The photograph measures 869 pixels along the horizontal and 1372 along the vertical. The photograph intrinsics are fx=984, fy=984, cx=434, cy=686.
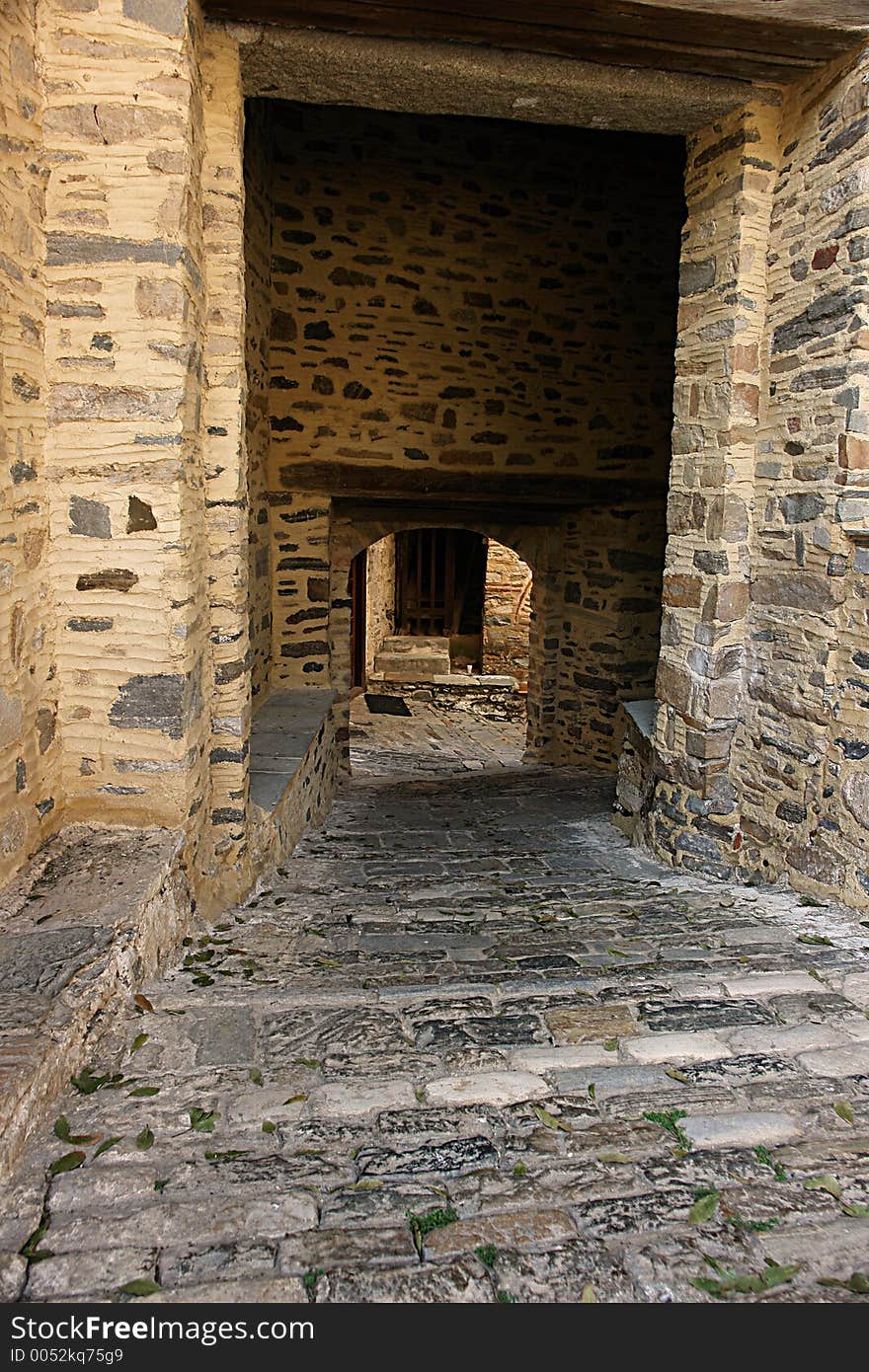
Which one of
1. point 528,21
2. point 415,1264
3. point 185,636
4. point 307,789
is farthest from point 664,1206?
point 307,789

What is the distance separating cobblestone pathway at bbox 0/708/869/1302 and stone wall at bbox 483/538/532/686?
10011 millimetres

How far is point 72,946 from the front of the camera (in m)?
2.32

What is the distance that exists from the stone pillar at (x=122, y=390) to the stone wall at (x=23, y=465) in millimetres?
52

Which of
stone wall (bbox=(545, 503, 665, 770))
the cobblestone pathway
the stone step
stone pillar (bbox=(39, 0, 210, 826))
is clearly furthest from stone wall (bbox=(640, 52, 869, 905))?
the stone step

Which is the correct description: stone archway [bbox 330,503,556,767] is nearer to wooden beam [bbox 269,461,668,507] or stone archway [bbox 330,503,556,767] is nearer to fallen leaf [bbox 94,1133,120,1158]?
wooden beam [bbox 269,461,668,507]

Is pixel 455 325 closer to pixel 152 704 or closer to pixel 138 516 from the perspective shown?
pixel 138 516

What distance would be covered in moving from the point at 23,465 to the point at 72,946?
1.29 meters

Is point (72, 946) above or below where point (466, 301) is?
below

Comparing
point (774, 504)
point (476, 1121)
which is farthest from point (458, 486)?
point (476, 1121)

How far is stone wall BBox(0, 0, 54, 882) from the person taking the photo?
100 inches

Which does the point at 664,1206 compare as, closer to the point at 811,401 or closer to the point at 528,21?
the point at 811,401

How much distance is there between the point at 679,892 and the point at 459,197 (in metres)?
5.53

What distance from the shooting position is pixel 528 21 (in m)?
3.19

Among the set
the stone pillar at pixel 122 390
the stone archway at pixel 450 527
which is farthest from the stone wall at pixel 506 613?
the stone pillar at pixel 122 390
